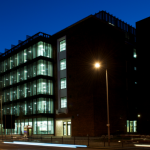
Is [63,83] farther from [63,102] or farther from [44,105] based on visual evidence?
[44,105]

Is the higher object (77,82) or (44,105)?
(77,82)

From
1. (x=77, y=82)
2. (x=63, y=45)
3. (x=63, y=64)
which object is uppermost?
(x=63, y=45)

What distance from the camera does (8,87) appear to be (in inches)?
2490

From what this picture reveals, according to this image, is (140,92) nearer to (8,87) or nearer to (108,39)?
(108,39)

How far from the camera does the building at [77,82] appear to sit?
4569cm

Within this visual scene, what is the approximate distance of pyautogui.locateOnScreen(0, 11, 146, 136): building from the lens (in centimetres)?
4569

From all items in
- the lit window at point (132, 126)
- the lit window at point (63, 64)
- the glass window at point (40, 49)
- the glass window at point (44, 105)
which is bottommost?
the lit window at point (132, 126)

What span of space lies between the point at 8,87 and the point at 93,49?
28.5 m

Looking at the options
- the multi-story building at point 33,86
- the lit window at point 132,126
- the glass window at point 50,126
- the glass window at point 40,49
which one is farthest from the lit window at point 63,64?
the lit window at point 132,126

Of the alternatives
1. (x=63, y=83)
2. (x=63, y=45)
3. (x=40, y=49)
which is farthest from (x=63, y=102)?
(x=40, y=49)

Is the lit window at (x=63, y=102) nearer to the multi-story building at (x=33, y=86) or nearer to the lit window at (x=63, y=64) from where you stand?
the multi-story building at (x=33, y=86)

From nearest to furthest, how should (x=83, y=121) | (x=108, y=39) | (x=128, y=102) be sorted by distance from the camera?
1. (x=83, y=121)
2. (x=108, y=39)
3. (x=128, y=102)

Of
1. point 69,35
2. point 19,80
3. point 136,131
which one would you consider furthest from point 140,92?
point 19,80

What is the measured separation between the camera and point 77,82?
155ft
